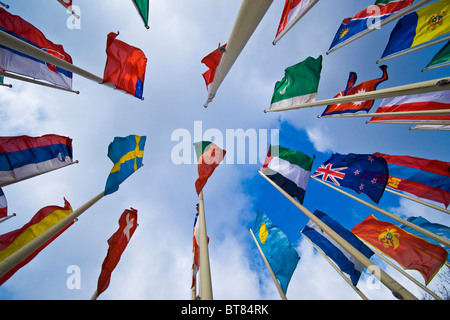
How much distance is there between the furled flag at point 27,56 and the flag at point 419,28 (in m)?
14.7

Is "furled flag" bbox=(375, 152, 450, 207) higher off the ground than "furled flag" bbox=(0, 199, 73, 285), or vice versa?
"furled flag" bbox=(375, 152, 450, 207)

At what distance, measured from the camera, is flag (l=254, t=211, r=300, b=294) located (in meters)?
6.80

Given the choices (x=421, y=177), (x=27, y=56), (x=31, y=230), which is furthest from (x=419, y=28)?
(x=31, y=230)

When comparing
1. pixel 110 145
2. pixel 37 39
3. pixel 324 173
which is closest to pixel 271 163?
pixel 324 173

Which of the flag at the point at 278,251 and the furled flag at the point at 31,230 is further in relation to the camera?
the flag at the point at 278,251

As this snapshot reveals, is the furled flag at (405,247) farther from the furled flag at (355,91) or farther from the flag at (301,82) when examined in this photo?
the flag at (301,82)

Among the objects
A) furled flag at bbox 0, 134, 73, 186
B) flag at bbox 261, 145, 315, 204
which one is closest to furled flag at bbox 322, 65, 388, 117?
flag at bbox 261, 145, 315, 204

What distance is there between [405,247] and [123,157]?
1286 centimetres

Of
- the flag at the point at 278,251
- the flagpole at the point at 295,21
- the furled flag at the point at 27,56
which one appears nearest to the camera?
the flagpole at the point at 295,21

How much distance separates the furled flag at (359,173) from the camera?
20.1ft

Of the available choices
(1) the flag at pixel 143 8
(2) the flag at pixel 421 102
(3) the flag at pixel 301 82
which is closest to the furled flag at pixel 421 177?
(2) the flag at pixel 421 102

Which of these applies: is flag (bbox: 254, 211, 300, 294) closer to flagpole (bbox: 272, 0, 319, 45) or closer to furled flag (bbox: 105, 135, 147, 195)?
furled flag (bbox: 105, 135, 147, 195)

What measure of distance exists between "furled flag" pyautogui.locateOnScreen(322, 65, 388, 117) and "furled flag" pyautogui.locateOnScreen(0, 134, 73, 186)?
1458 cm
